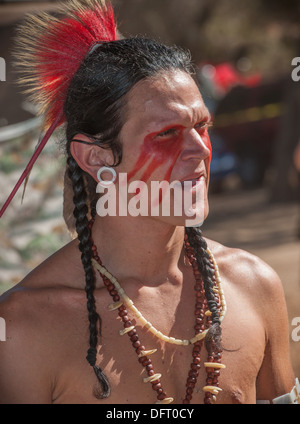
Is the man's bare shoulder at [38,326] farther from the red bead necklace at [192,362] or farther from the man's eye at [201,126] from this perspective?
the man's eye at [201,126]

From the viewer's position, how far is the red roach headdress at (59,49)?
2.67m

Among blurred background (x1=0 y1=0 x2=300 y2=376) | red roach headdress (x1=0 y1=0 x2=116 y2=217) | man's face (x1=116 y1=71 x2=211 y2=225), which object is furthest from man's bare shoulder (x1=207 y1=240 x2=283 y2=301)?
red roach headdress (x1=0 y1=0 x2=116 y2=217)

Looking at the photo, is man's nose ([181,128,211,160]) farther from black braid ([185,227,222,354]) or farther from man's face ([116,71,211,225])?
black braid ([185,227,222,354])

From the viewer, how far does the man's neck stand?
2.58 m

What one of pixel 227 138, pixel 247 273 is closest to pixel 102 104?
pixel 247 273

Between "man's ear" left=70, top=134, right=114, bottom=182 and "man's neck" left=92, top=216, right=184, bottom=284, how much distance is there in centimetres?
19

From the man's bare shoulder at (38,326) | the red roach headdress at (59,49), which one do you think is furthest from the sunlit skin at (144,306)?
the red roach headdress at (59,49)

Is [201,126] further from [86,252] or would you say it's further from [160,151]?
[86,252]

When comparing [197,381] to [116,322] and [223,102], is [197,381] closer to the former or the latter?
[116,322]

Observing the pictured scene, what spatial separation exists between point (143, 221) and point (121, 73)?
1.71 ft

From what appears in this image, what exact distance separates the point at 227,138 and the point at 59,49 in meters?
14.8

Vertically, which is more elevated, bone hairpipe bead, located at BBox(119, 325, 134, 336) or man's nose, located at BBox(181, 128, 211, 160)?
man's nose, located at BBox(181, 128, 211, 160)

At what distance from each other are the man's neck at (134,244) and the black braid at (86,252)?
0.06 meters

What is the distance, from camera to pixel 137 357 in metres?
2.51
